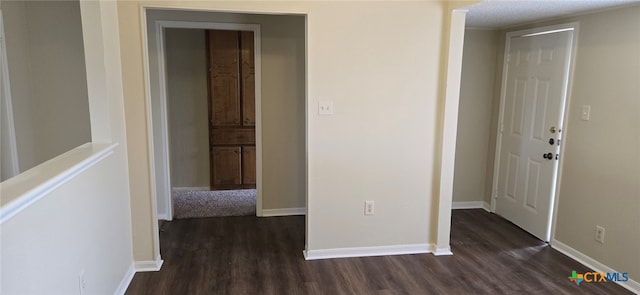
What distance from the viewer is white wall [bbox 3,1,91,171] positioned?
3201 millimetres

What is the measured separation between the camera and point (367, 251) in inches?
133

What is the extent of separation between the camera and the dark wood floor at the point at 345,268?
2.86m

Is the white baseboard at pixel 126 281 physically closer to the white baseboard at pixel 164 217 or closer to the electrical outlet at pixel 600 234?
the white baseboard at pixel 164 217

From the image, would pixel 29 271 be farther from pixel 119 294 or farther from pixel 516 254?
pixel 516 254

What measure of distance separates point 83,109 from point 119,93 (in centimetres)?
83

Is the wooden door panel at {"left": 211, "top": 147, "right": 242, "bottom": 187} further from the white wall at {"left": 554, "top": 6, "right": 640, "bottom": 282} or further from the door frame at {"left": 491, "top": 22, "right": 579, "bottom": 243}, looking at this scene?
the white wall at {"left": 554, "top": 6, "right": 640, "bottom": 282}

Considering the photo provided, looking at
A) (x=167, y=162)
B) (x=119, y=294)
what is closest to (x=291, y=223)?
(x=167, y=162)

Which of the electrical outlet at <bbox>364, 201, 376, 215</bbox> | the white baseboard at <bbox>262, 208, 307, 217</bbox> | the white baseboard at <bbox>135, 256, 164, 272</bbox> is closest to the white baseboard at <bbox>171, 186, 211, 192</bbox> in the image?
the white baseboard at <bbox>262, 208, 307, 217</bbox>

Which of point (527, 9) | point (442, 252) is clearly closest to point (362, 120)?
point (442, 252)

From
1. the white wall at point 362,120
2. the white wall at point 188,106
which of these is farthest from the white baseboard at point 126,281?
the white wall at point 188,106

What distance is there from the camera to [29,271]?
5.13ft

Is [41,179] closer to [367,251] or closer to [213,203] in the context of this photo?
[367,251]

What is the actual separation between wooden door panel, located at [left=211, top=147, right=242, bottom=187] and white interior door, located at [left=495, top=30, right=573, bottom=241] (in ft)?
9.91

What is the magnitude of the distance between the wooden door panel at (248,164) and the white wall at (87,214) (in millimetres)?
2343
